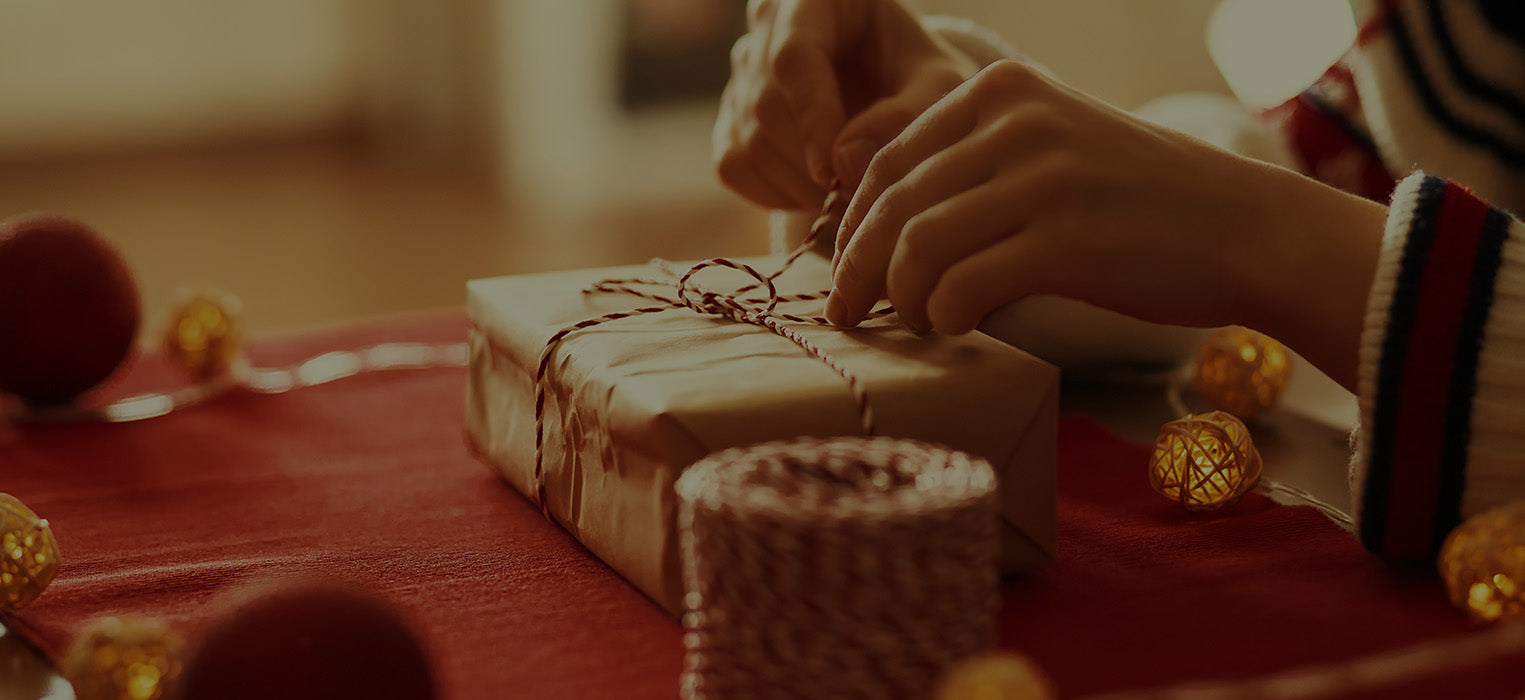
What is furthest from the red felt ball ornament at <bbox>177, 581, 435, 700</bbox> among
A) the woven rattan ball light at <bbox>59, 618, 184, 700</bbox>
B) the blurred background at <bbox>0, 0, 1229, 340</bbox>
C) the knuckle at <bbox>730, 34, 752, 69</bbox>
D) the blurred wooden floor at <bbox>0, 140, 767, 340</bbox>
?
the blurred background at <bbox>0, 0, 1229, 340</bbox>

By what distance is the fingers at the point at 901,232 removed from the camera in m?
0.57

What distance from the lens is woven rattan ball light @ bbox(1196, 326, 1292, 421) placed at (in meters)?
0.75

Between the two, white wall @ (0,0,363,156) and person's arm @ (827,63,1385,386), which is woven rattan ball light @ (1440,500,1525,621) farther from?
white wall @ (0,0,363,156)

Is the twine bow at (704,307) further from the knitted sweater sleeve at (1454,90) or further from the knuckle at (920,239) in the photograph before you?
the knitted sweater sleeve at (1454,90)

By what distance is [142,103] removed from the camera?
141 inches

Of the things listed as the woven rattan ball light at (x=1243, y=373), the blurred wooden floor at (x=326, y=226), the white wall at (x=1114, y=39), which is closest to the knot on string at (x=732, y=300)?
the woven rattan ball light at (x=1243, y=373)

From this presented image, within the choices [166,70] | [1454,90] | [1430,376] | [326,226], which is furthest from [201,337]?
[166,70]

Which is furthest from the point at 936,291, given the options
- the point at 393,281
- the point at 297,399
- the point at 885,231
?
the point at 393,281

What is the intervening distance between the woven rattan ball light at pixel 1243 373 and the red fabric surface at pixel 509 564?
75 mm

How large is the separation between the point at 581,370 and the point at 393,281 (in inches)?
95.6

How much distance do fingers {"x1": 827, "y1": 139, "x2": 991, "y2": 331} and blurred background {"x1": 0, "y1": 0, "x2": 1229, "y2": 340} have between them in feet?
7.29

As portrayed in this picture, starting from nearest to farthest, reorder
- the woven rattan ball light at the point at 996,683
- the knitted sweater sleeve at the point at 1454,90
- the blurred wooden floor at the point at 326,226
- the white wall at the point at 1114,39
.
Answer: the woven rattan ball light at the point at 996,683
the knitted sweater sleeve at the point at 1454,90
the white wall at the point at 1114,39
the blurred wooden floor at the point at 326,226

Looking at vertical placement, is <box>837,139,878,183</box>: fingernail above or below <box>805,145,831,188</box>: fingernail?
above

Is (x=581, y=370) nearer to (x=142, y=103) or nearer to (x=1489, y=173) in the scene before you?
(x=1489, y=173)
